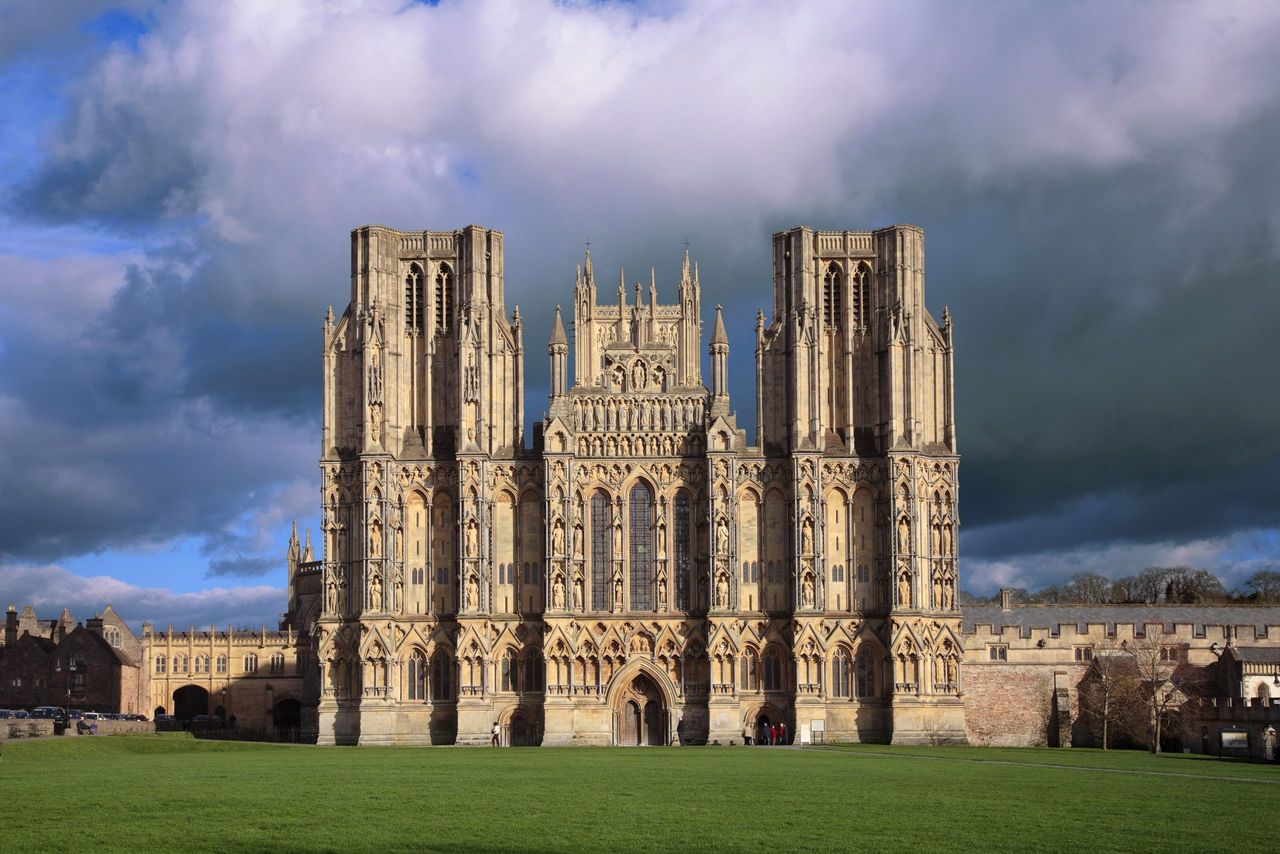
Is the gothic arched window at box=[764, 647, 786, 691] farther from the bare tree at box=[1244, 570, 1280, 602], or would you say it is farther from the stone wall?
the bare tree at box=[1244, 570, 1280, 602]

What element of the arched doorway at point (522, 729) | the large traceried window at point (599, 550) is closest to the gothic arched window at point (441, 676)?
the arched doorway at point (522, 729)

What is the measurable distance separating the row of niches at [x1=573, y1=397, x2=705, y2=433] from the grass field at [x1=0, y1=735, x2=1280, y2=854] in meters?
33.3

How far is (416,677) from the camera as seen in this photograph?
91125 mm

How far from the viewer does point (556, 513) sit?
90.6 m

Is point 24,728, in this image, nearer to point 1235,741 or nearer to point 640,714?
point 640,714

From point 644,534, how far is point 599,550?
2657mm

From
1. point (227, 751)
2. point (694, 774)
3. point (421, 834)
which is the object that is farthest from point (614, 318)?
point (421, 834)

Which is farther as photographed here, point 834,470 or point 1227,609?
point 1227,609

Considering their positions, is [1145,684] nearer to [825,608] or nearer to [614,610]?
[825,608]

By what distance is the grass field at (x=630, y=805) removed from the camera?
103 ft

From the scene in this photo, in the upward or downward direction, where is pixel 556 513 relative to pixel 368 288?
downward

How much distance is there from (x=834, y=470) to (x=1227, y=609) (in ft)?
Result: 122

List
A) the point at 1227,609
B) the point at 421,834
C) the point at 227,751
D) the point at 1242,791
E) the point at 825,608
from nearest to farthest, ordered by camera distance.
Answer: the point at 421,834, the point at 1242,791, the point at 227,751, the point at 825,608, the point at 1227,609

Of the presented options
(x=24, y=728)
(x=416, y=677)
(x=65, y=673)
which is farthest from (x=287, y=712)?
(x=24, y=728)
